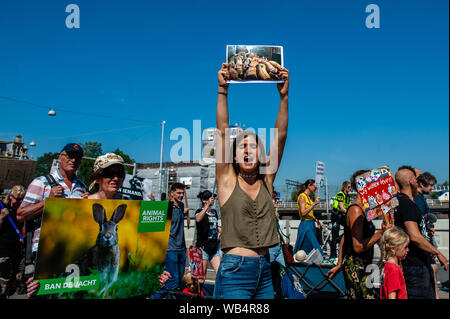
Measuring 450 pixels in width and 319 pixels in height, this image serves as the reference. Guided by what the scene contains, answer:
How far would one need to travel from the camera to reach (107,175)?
3318 millimetres

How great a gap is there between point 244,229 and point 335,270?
241cm

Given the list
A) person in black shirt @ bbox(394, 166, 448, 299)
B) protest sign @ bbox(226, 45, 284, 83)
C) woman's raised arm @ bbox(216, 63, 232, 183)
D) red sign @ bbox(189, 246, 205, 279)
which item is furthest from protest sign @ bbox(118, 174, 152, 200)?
person in black shirt @ bbox(394, 166, 448, 299)

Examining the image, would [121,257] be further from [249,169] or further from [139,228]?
[249,169]

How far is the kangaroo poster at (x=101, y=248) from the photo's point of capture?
8.95ft

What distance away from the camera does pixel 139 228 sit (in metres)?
3.38

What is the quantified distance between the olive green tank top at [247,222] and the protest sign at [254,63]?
0.89 metres

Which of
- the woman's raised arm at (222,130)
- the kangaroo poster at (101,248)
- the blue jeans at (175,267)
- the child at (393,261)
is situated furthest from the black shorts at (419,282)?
the blue jeans at (175,267)

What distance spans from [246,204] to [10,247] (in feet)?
12.5

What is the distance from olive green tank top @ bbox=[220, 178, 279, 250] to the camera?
8.41 ft

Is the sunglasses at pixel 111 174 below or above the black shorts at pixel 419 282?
above

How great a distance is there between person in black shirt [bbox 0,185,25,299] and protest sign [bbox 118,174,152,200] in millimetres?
2013

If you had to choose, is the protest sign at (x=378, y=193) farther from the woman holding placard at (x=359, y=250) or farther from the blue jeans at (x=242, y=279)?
the blue jeans at (x=242, y=279)

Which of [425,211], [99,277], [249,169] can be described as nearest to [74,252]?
[99,277]

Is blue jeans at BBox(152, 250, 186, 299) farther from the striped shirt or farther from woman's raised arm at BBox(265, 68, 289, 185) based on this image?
woman's raised arm at BBox(265, 68, 289, 185)
